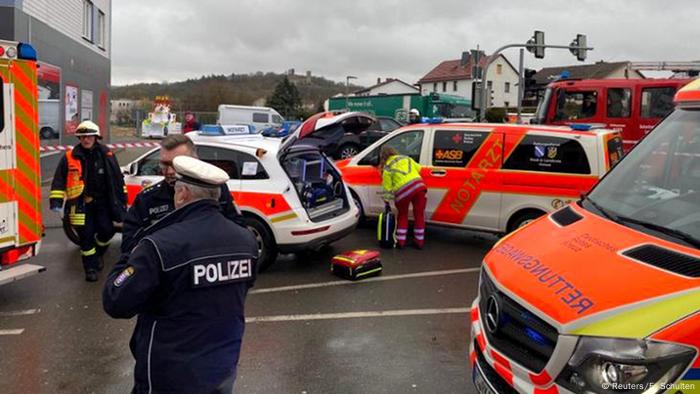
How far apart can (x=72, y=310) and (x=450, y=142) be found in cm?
541

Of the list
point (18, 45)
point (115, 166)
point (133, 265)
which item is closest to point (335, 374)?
point (133, 265)

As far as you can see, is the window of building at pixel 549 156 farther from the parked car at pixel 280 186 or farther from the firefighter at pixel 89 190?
the firefighter at pixel 89 190

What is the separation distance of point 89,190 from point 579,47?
1833 centimetres

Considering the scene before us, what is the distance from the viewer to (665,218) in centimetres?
293

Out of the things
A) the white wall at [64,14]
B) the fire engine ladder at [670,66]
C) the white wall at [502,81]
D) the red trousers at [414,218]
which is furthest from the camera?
the white wall at [502,81]

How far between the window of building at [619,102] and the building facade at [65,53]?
12925 millimetres

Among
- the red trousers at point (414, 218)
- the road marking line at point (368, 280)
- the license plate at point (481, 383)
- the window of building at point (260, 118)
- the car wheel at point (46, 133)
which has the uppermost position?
the window of building at point (260, 118)

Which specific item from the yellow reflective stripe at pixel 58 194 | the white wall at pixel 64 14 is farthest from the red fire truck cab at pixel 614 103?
the white wall at pixel 64 14

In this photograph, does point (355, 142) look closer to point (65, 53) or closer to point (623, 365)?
point (65, 53)

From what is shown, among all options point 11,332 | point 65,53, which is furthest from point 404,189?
point 65,53

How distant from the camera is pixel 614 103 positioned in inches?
483

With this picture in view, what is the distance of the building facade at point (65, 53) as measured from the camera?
1276 centimetres

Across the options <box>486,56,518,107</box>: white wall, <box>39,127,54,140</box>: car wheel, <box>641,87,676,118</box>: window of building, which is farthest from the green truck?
<box>486,56,518,107</box>: white wall

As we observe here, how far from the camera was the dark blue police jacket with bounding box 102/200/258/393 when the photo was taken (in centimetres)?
226
